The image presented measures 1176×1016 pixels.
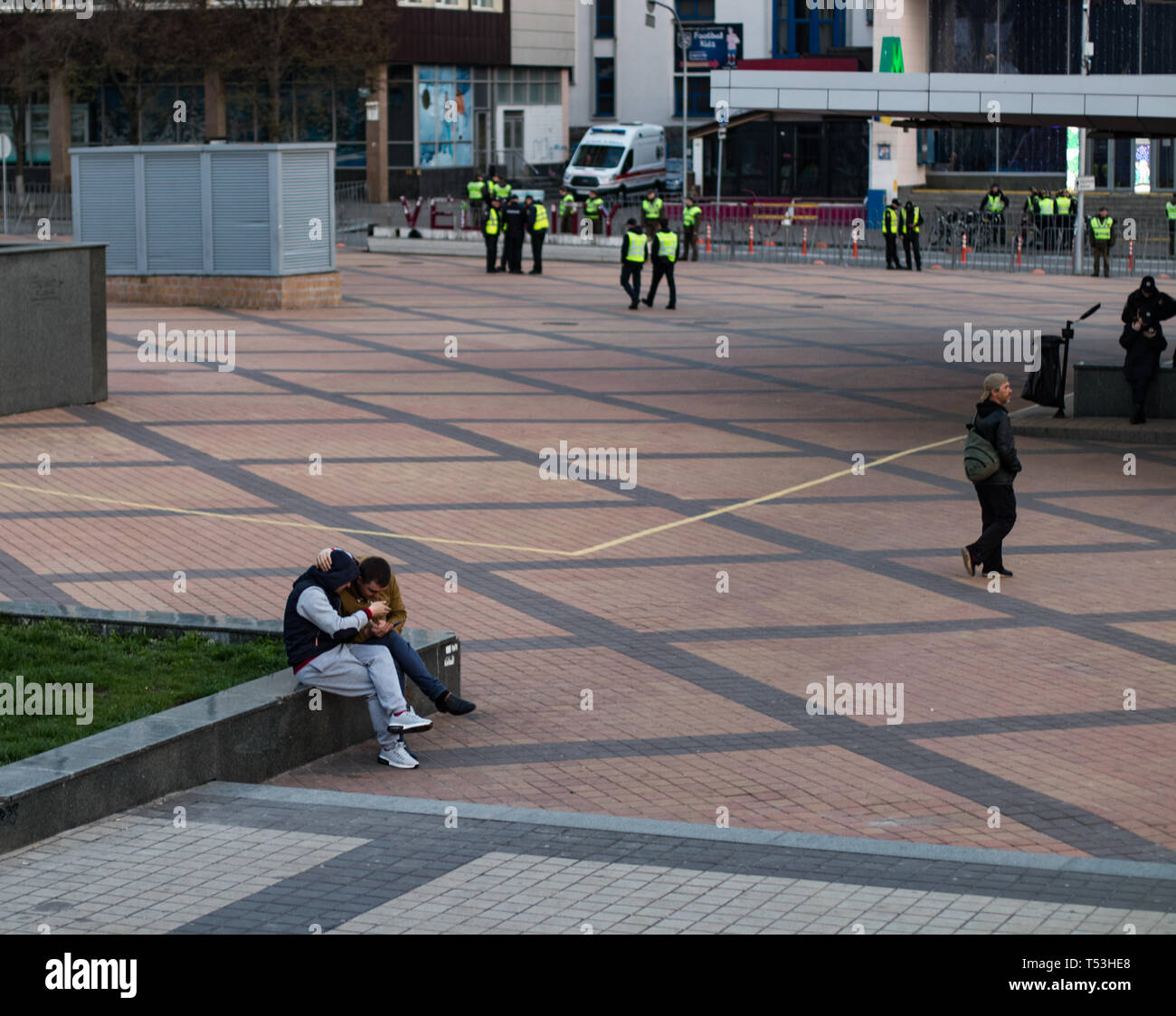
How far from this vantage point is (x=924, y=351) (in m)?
26.4

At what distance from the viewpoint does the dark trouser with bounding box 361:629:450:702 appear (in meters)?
9.64

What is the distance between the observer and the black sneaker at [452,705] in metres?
9.71

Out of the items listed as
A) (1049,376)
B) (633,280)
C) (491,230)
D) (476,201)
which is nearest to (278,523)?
(1049,376)

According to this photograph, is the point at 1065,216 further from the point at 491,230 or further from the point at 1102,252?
the point at 491,230

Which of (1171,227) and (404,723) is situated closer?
(404,723)

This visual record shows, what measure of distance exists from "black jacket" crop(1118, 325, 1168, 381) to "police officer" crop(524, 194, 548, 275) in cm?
1896

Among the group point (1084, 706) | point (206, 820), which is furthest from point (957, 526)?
point (206, 820)

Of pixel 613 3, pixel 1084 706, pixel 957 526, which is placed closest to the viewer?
pixel 1084 706

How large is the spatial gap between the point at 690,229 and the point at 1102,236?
895 centimetres

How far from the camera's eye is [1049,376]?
813 inches

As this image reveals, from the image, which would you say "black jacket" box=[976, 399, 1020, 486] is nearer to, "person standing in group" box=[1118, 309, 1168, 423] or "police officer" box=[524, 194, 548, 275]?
"person standing in group" box=[1118, 309, 1168, 423]

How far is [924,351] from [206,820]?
1974 centimetres

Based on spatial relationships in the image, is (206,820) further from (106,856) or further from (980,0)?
(980,0)

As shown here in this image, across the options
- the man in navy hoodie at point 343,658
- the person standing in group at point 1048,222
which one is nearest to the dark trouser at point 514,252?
the person standing in group at point 1048,222
